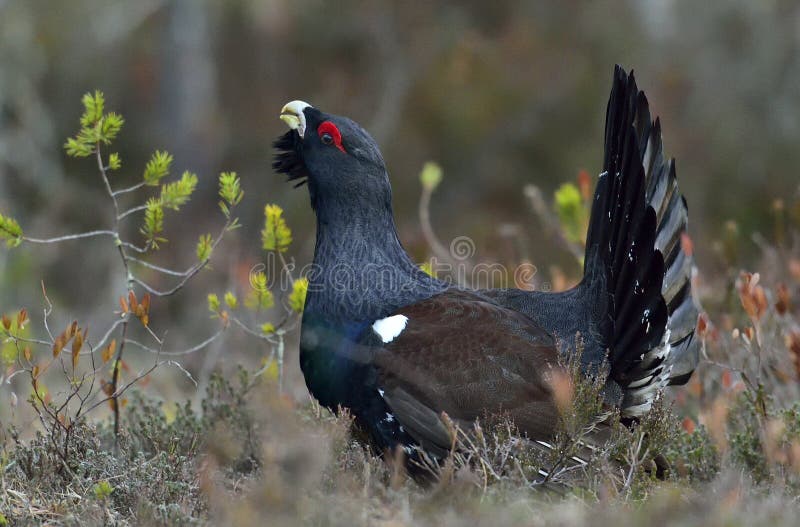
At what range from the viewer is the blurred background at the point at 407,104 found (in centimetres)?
1174

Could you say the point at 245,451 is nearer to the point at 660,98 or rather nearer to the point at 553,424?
the point at 553,424

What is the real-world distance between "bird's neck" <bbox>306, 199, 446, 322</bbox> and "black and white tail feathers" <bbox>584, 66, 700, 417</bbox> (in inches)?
31.1

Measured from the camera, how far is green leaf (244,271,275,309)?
4566 millimetres

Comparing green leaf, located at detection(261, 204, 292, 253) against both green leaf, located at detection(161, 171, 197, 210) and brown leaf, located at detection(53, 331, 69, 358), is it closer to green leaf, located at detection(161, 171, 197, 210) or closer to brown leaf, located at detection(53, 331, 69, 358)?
green leaf, located at detection(161, 171, 197, 210)

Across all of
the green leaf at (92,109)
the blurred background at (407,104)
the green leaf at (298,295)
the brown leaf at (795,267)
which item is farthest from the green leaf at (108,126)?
the blurred background at (407,104)

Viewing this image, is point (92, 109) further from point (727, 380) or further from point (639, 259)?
point (727, 380)

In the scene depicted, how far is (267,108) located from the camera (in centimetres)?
1365

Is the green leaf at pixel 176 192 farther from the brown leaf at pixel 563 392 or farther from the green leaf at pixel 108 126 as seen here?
the brown leaf at pixel 563 392

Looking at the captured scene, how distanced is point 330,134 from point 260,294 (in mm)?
858

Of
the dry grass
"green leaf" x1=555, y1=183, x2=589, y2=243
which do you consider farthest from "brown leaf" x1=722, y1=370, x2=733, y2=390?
"green leaf" x1=555, y1=183, x2=589, y2=243

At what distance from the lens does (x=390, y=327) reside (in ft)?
13.2

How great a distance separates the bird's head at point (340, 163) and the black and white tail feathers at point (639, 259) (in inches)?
39.8

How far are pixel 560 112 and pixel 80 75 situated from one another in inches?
285

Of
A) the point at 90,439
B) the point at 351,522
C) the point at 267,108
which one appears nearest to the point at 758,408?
the point at 351,522
